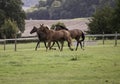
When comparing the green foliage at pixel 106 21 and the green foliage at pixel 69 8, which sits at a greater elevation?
the green foliage at pixel 106 21

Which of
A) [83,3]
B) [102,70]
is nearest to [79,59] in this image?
[102,70]

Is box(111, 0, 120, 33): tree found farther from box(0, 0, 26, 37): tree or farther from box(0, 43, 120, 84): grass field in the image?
box(0, 43, 120, 84): grass field

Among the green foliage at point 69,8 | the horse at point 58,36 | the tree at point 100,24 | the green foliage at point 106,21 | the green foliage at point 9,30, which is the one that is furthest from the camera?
the green foliage at point 69,8

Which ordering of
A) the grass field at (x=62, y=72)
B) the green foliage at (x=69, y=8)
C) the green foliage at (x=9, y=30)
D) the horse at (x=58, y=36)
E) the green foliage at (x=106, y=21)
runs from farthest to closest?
the green foliage at (x=69, y=8)
the green foliage at (x=9, y=30)
the green foliage at (x=106, y=21)
the horse at (x=58, y=36)
the grass field at (x=62, y=72)

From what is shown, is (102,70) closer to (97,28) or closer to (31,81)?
(31,81)

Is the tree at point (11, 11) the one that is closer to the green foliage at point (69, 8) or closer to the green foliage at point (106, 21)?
the green foliage at point (106, 21)

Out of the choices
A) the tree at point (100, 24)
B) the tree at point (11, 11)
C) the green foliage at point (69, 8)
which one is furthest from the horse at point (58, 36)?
the green foliage at point (69, 8)

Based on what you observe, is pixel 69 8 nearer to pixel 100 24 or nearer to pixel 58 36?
pixel 100 24

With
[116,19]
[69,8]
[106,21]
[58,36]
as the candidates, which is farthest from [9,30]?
[69,8]

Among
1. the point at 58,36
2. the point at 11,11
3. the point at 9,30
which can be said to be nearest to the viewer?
the point at 58,36

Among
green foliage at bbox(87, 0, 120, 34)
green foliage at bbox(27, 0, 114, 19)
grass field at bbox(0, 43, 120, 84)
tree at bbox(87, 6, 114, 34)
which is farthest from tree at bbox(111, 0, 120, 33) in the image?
green foliage at bbox(27, 0, 114, 19)

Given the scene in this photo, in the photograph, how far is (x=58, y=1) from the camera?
15212 cm

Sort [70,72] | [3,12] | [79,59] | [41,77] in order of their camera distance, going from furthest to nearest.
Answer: [3,12] < [79,59] < [70,72] < [41,77]

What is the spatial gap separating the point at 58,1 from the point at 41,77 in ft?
449
